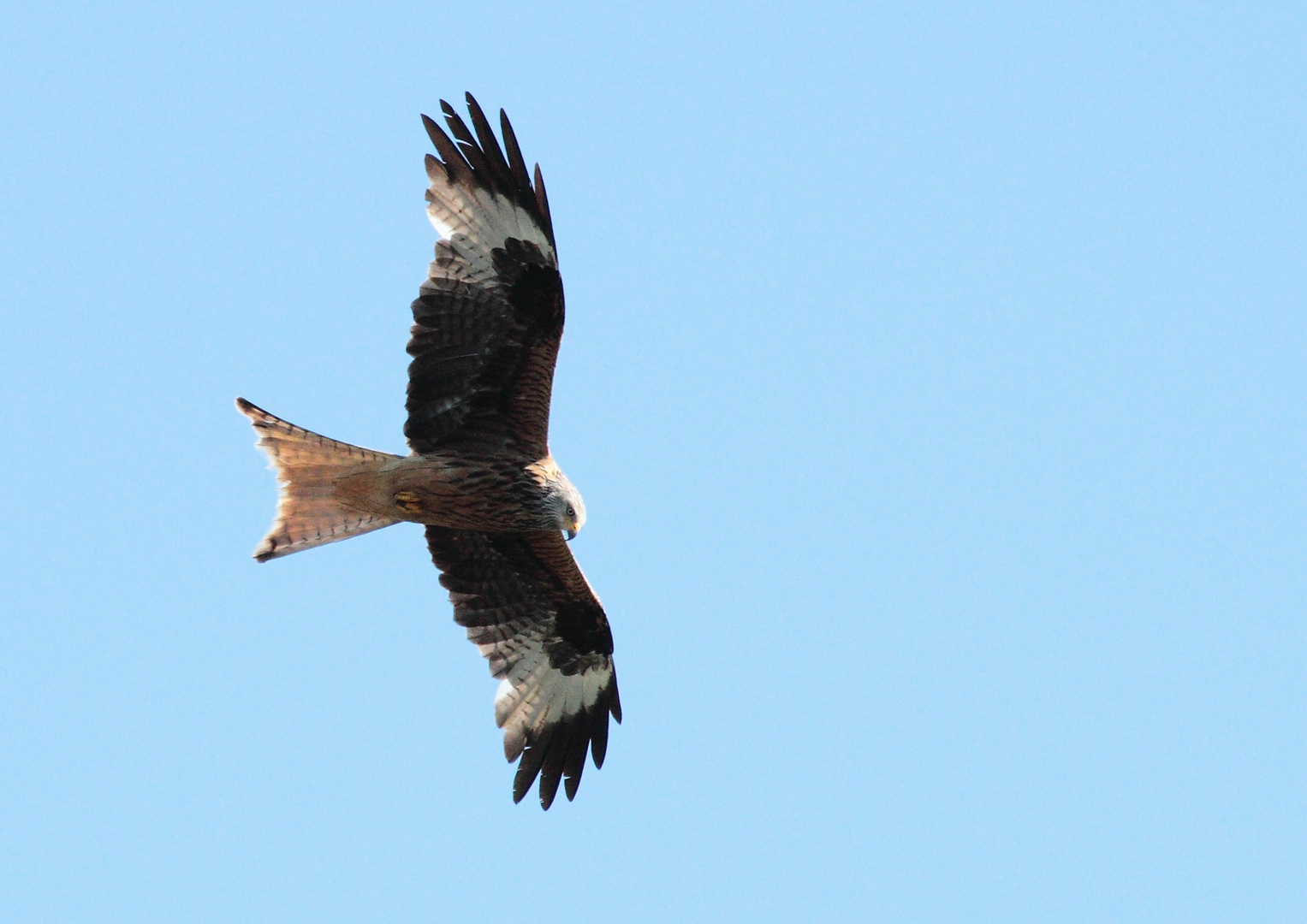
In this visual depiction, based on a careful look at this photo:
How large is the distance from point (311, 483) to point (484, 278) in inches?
66.9

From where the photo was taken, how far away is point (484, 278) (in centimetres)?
978

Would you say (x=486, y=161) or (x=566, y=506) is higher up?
(x=486, y=161)

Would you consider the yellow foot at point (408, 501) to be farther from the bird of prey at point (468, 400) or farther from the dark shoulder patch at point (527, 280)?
the dark shoulder patch at point (527, 280)

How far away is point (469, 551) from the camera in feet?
35.6

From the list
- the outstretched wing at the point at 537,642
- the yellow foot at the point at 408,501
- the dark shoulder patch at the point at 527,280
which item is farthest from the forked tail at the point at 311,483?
the dark shoulder patch at the point at 527,280

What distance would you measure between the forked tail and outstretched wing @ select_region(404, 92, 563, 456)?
0.61 meters

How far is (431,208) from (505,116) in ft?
2.36

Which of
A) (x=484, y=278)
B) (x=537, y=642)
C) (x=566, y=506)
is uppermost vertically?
(x=484, y=278)

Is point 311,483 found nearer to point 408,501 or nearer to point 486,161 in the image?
point 408,501

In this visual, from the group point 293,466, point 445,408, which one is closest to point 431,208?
point 445,408

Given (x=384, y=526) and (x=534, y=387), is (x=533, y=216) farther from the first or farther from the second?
(x=384, y=526)

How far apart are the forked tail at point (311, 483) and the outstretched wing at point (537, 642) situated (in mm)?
789

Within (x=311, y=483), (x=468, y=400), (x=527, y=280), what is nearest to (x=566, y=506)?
(x=468, y=400)

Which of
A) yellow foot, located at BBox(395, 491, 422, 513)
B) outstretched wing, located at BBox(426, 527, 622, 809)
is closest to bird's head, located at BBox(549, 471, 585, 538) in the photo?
outstretched wing, located at BBox(426, 527, 622, 809)
